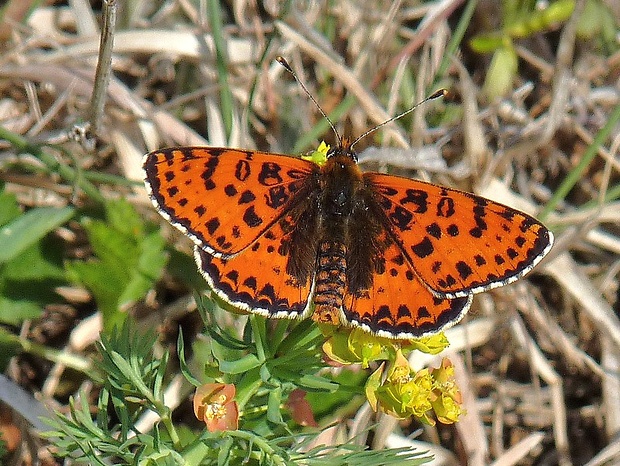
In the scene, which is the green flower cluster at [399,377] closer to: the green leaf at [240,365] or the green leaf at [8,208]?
the green leaf at [240,365]

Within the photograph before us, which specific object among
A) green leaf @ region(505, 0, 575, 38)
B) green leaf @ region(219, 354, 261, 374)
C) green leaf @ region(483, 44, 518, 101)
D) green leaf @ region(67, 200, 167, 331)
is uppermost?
green leaf @ region(505, 0, 575, 38)

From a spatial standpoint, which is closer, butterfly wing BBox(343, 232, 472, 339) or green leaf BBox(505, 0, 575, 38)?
butterfly wing BBox(343, 232, 472, 339)

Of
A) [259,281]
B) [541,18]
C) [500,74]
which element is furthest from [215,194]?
[541,18]

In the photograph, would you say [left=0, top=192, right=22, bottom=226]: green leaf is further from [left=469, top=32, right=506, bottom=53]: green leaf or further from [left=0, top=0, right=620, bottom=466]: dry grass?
[left=469, top=32, right=506, bottom=53]: green leaf

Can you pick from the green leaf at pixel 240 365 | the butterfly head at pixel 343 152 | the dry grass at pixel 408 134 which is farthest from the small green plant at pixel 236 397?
the dry grass at pixel 408 134

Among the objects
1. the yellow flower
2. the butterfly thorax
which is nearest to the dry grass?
the butterfly thorax

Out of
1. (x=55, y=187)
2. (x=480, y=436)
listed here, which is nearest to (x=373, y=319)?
(x=480, y=436)

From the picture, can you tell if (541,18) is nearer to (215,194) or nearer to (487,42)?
(487,42)
